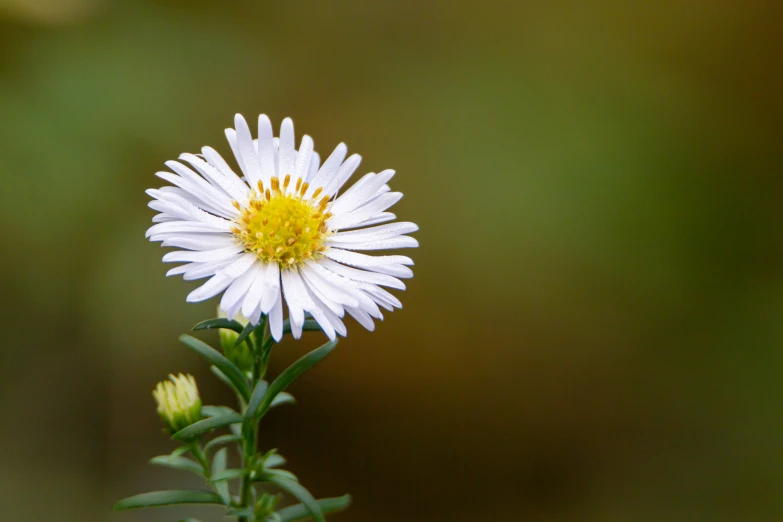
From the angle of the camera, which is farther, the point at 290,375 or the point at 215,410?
the point at 215,410

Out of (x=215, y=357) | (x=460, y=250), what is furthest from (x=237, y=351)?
(x=460, y=250)

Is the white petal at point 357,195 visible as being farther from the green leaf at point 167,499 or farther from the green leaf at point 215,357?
the green leaf at point 167,499

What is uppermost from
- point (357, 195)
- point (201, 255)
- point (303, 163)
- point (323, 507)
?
point (303, 163)

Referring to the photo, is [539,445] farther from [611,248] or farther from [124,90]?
[124,90]

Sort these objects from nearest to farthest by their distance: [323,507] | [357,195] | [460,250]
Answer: [323,507] → [357,195] → [460,250]

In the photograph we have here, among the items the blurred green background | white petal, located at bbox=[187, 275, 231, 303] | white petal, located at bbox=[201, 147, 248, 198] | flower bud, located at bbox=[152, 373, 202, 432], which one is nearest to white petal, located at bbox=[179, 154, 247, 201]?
white petal, located at bbox=[201, 147, 248, 198]

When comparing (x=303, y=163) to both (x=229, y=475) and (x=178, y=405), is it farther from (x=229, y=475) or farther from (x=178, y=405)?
(x=229, y=475)

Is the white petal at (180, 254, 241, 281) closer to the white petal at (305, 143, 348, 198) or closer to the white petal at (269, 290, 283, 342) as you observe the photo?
the white petal at (269, 290, 283, 342)

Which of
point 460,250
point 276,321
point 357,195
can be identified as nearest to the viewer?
point 276,321
